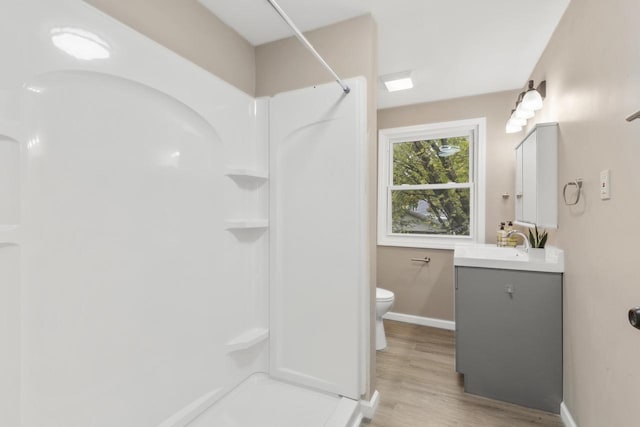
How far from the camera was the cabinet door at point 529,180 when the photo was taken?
2039 millimetres

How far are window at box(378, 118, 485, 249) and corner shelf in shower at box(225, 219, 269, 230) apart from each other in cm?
188

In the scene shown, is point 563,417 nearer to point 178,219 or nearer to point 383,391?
point 383,391

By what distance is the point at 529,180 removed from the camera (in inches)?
86.7

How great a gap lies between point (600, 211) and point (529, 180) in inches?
35.0

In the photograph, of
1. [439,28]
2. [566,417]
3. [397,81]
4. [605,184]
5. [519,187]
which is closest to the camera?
[605,184]

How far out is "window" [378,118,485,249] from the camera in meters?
3.13

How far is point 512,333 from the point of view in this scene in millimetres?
1944

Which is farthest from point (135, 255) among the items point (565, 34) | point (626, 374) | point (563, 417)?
point (565, 34)

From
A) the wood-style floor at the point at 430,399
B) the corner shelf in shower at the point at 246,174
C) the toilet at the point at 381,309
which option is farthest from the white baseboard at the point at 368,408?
the corner shelf in shower at the point at 246,174

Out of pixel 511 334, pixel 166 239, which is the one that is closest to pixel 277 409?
pixel 166 239

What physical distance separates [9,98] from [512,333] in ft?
8.87

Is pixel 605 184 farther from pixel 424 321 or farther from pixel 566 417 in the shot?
pixel 424 321

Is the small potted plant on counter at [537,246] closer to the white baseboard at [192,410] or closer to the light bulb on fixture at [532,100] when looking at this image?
the light bulb on fixture at [532,100]

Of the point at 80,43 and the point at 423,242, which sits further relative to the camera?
the point at 423,242
